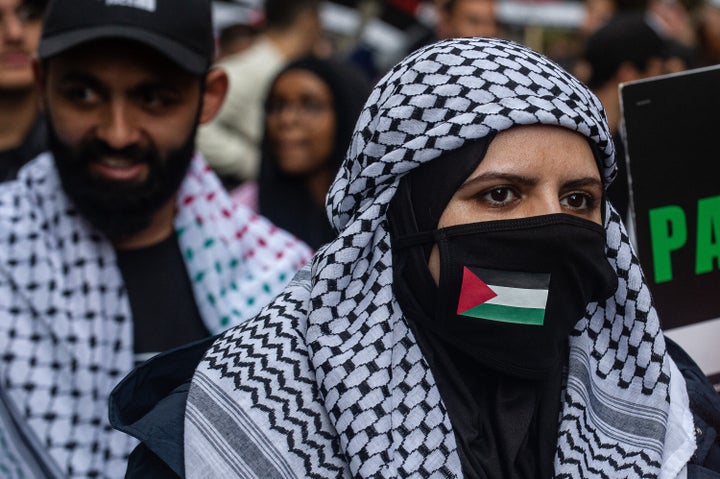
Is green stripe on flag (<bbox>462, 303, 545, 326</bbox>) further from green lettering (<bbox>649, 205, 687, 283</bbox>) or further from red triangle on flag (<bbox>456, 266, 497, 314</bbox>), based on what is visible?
green lettering (<bbox>649, 205, 687, 283</bbox>)

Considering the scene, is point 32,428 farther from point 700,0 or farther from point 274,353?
point 700,0

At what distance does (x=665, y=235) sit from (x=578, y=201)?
0.56 metres

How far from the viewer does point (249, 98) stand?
636cm

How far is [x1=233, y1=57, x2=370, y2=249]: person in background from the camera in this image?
500cm

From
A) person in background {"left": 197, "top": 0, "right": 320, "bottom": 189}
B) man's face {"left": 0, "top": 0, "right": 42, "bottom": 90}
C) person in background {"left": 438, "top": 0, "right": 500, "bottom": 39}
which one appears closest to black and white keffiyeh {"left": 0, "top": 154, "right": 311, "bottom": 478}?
man's face {"left": 0, "top": 0, "right": 42, "bottom": 90}

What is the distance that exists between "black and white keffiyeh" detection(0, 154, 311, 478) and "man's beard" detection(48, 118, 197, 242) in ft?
0.17

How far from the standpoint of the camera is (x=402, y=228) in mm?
2016

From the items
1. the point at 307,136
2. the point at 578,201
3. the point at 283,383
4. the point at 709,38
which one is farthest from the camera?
the point at 709,38

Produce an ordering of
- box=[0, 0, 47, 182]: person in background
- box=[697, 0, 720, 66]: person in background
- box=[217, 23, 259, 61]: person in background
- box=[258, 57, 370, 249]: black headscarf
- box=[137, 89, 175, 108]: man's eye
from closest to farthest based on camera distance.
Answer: box=[137, 89, 175, 108]: man's eye
box=[0, 0, 47, 182]: person in background
box=[258, 57, 370, 249]: black headscarf
box=[697, 0, 720, 66]: person in background
box=[217, 23, 259, 61]: person in background

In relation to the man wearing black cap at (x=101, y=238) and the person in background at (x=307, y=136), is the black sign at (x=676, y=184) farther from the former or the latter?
the person in background at (x=307, y=136)

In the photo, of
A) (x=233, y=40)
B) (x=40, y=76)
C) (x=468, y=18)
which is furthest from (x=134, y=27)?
(x=233, y=40)

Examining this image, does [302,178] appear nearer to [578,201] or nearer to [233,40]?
[578,201]

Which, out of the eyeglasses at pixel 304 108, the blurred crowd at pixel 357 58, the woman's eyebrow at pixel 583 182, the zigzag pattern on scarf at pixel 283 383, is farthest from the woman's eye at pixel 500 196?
the eyeglasses at pixel 304 108

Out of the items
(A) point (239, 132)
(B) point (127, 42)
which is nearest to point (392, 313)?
(B) point (127, 42)
